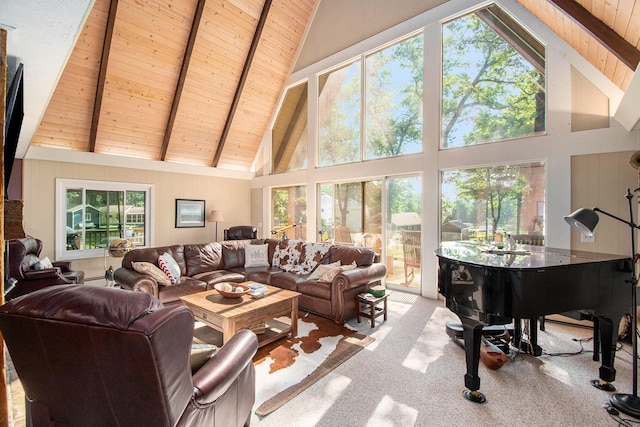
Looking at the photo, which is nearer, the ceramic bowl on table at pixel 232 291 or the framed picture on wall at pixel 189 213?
the ceramic bowl on table at pixel 232 291

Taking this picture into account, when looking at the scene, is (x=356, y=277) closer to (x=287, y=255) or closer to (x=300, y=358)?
(x=300, y=358)

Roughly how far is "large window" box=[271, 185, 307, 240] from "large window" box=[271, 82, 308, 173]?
57 centimetres

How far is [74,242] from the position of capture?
5.34 metres

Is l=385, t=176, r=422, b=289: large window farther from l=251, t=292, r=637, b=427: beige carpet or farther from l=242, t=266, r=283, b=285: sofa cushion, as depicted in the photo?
l=242, t=266, r=283, b=285: sofa cushion

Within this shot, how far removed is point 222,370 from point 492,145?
448 cm

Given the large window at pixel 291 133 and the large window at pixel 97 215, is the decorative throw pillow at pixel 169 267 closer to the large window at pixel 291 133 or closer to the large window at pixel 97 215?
the large window at pixel 97 215

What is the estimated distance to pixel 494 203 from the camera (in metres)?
4.21

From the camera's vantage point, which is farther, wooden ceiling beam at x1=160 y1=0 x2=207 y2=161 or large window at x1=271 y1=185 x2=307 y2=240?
large window at x1=271 y1=185 x2=307 y2=240

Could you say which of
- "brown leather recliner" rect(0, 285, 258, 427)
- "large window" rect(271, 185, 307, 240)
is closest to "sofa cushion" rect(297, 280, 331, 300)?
"brown leather recliner" rect(0, 285, 258, 427)

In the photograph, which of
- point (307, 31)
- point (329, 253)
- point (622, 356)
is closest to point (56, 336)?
point (329, 253)

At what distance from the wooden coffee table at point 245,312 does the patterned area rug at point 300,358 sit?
170 millimetres

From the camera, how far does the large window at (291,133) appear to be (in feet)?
22.9

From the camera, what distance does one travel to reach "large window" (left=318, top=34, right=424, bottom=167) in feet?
16.8

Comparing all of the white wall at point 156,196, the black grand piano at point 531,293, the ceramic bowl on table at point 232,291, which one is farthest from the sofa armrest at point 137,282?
the black grand piano at point 531,293
